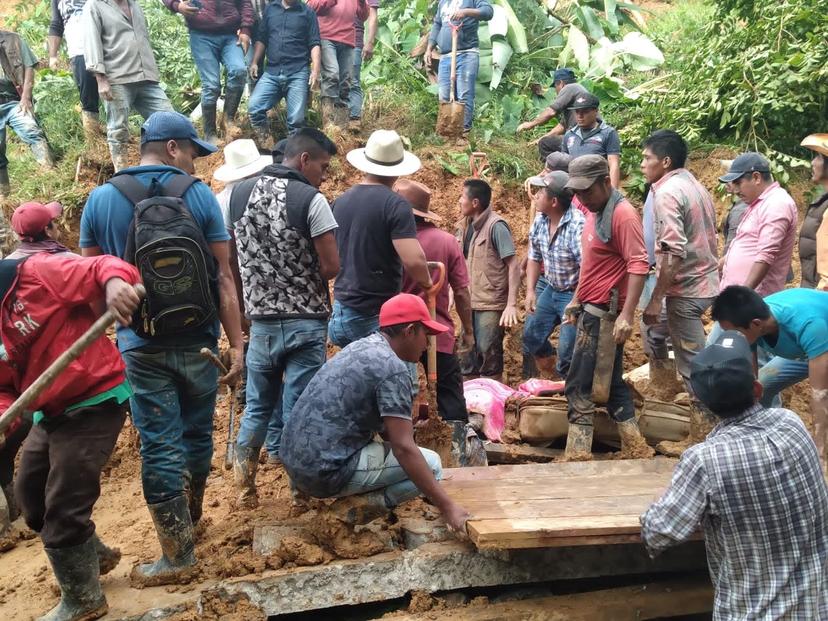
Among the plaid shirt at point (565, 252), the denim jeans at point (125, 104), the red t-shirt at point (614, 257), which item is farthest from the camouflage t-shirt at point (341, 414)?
the denim jeans at point (125, 104)

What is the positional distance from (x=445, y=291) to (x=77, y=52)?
4.98m

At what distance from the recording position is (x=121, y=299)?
3.36 m

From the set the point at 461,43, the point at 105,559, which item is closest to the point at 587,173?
the point at 105,559

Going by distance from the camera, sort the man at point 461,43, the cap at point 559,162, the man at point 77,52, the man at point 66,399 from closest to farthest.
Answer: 1. the man at point 66,399
2. the cap at point 559,162
3. the man at point 77,52
4. the man at point 461,43

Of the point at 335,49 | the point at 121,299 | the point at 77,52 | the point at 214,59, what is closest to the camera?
the point at 121,299

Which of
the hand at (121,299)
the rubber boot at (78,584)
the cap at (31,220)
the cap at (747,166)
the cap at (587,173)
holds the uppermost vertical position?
the cap at (31,220)

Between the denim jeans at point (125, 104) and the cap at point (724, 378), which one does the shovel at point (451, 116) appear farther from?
the cap at point (724, 378)

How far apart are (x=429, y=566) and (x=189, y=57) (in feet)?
32.7

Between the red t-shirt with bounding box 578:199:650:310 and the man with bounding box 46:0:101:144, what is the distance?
5.69 m

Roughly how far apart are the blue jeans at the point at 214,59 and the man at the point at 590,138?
3876 millimetres

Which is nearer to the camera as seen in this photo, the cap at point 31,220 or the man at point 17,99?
the cap at point 31,220

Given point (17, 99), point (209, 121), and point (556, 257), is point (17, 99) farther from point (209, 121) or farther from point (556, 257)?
point (556, 257)

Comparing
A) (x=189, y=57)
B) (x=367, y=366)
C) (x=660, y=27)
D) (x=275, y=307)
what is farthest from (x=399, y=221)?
(x=660, y=27)

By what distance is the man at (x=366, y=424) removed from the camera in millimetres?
4020
